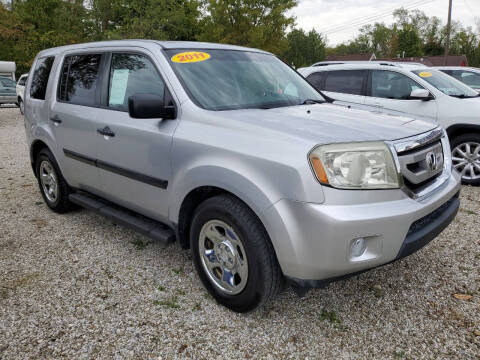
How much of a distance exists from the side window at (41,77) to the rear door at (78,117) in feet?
1.20

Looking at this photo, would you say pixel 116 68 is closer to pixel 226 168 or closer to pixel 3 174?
pixel 226 168

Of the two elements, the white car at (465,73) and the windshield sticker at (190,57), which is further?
the white car at (465,73)

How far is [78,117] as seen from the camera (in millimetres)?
3811

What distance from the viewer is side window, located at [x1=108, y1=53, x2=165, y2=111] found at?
313cm

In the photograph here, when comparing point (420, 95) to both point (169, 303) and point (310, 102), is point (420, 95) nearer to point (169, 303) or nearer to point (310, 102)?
point (310, 102)

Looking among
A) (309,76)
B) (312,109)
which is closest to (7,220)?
(312,109)

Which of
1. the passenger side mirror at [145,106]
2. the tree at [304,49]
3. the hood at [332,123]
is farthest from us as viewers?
the tree at [304,49]

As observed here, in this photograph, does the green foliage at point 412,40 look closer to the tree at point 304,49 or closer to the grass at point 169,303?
the tree at point 304,49

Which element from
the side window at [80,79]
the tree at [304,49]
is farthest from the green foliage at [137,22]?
the tree at [304,49]

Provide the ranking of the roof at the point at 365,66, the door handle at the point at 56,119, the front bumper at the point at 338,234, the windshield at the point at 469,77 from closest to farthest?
the front bumper at the point at 338,234
the door handle at the point at 56,119
the roof at the point at 365,66
the windshield at the point at 469,77

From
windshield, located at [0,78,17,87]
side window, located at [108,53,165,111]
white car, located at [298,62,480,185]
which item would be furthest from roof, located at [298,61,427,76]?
windshield, located at [0,78,17,87]

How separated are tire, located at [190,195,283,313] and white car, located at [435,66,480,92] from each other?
29.2ft

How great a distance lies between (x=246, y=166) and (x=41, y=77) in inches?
137

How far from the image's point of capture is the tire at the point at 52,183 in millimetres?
4477
